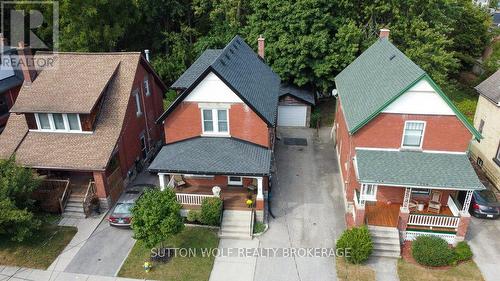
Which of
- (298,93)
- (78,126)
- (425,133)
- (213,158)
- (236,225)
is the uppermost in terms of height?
(425,133)

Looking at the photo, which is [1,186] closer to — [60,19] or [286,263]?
[286,263]

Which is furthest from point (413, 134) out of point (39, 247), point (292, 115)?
point (39, 247)

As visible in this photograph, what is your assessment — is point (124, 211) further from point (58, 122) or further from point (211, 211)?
point (58, 122)

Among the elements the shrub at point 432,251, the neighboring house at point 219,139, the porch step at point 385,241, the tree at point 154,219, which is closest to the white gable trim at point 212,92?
the neighboring house at point 219,139

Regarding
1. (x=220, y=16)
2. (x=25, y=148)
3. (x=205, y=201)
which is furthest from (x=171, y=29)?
(x=205, y=201)

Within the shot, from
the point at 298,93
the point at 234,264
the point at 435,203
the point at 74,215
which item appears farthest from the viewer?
the point at 298,93
